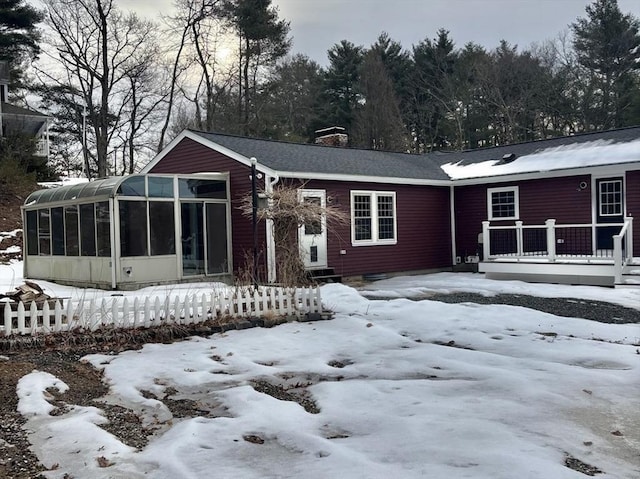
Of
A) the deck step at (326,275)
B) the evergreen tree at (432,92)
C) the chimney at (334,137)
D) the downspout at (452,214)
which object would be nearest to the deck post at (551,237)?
the downspout at (452,214)

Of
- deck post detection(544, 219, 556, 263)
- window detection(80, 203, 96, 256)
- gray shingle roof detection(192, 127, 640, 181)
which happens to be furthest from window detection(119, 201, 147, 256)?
deck post detection(544, 219, 556, 263)

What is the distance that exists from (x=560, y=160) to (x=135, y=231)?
11.1 metres

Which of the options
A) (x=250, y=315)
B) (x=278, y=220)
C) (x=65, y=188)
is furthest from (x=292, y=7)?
(x=250, y=315)

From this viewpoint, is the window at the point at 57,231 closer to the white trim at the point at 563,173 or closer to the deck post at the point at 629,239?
the white trim at the point at 563,173

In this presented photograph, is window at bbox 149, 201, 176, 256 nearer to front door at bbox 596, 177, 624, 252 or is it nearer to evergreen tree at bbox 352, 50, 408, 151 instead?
front door at bbox 596, 177, 624, 252

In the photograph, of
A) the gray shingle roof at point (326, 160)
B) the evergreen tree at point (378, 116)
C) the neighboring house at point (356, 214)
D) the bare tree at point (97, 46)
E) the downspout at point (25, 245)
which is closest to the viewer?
the neighboring house at point (356, 214)

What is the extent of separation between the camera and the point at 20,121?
2911 centimetres

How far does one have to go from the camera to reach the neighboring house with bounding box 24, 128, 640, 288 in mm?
12539

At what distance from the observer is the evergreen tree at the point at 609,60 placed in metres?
28.3

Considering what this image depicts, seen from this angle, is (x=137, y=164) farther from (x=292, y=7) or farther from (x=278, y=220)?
(x=278, y=220)

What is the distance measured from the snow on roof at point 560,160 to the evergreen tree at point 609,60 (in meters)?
14.6

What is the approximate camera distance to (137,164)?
36562mm

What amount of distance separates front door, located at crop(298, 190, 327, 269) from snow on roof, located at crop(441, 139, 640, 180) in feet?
17.4

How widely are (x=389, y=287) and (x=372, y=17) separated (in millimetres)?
26042
